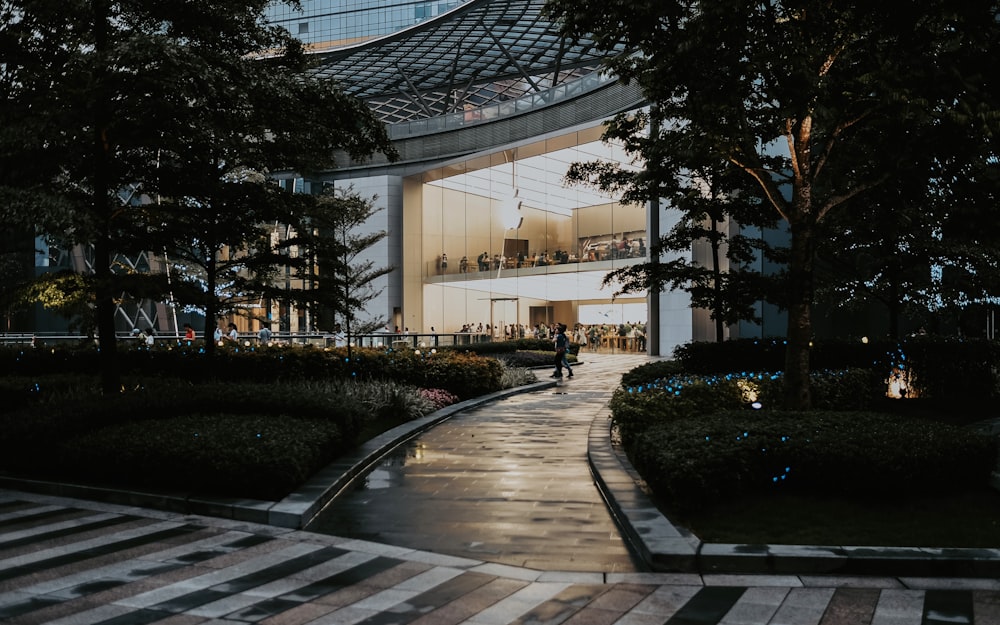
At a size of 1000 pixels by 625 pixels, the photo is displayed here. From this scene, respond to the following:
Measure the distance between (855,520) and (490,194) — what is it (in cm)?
4624

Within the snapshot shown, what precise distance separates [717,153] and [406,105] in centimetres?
5858

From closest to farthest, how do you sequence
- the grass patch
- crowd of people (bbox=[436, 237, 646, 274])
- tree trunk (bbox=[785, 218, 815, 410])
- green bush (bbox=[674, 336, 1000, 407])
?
the grass patch, tree trunk (bbox=[785, 218, 815, 410]), green bush (bbox=[674, 336, 1000, 407]), crowd of people (bbox=[436, 237, 646, 274])

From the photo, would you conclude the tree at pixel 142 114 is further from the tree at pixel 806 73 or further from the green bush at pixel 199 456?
the tree at pixel 806 73

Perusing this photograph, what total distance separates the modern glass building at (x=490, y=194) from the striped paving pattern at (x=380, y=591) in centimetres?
3634

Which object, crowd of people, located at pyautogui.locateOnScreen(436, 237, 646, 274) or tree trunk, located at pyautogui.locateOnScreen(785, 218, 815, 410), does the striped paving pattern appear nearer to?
tree trunk, located at pyautogui.locateOnScreen(785, 218, 815, 410)

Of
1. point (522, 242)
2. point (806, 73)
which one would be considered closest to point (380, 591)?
point (806, 73)

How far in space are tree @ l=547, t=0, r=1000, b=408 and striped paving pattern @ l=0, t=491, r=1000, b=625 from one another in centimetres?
509

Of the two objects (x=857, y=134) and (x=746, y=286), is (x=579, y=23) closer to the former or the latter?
(x=857, y=134)

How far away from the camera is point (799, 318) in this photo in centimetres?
1042

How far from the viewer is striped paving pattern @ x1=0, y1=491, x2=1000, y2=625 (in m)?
5.05

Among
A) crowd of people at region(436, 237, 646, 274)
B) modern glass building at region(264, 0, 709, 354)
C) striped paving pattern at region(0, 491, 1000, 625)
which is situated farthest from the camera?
modern glass building at region(264, 0, 709, 354)

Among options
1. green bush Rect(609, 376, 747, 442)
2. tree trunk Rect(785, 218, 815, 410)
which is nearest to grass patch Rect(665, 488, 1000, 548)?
tree trunk Rect(785, 218, 815, 410)

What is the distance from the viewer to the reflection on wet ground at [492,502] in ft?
22.0

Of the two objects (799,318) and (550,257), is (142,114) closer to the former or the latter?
(799,318)
